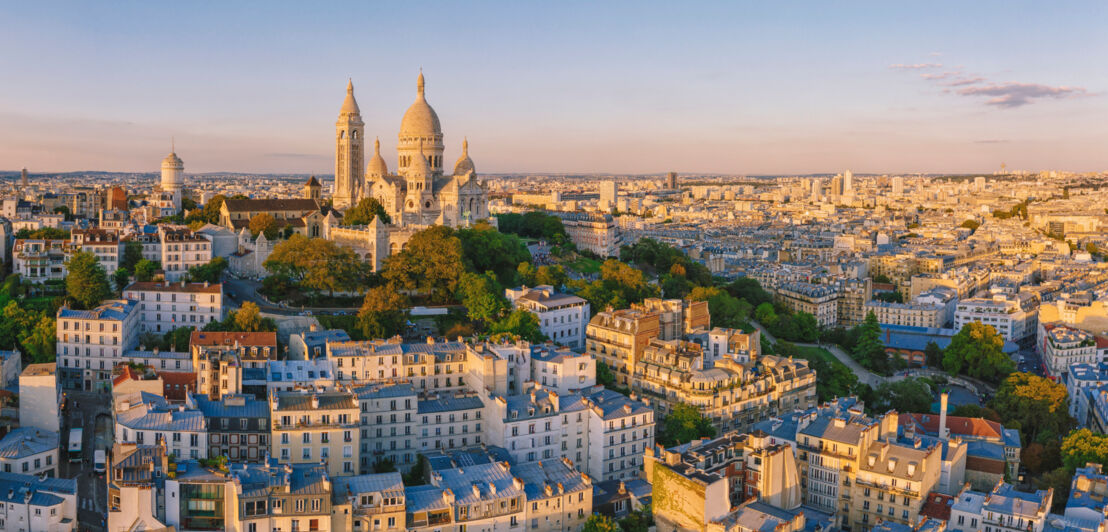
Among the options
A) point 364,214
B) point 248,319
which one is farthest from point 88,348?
point 364,214

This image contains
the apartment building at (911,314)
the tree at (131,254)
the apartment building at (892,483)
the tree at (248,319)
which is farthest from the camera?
the apartment building at (911,314)

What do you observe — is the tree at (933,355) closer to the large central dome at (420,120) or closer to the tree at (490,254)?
the tree at (490,254)

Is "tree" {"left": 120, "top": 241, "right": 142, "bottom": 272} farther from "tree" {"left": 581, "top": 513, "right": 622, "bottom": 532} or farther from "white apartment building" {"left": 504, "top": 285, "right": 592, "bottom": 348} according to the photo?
"tree" {"left": 581, "top": 513, "right": 622, "bottom": 532}

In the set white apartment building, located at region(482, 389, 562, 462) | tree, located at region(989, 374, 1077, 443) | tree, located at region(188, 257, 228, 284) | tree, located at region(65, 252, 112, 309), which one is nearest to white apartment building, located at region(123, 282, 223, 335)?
tree, located at region(65, 252, 112, 309)

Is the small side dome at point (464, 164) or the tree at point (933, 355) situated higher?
the small side dome at point (464, 164)

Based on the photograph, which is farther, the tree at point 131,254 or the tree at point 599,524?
the tree at point 131,254

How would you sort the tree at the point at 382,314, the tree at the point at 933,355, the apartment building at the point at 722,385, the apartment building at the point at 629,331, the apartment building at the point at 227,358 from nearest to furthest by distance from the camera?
the apartment building at the point at 227,358
the apartment building at the point at 722,385
the apartment building at the point at 629,331
the tree at the point at 382,314
the tree at the point at 933,355

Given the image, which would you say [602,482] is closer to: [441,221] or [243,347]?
[243,347]

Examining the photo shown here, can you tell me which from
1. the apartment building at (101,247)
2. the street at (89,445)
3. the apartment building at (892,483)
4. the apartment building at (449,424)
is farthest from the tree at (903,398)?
the apartment building at (101,247)
